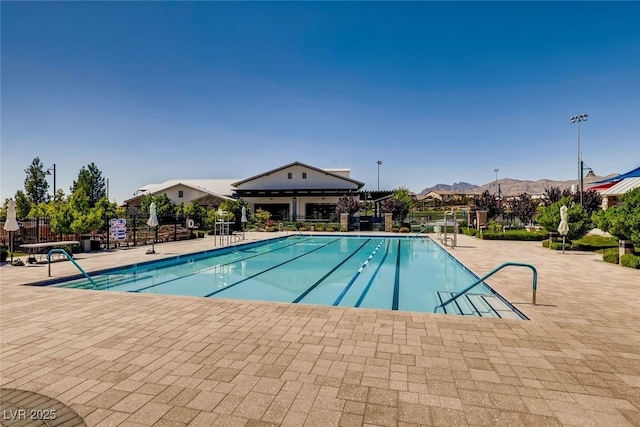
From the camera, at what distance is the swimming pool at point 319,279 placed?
759 cm

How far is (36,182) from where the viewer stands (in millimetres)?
35156

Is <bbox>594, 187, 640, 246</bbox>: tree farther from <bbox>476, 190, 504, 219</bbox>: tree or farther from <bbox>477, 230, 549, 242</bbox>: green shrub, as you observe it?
<bbox>476, 190, 504, 219</bbox>: tree

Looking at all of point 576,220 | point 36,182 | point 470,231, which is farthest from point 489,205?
point 36,182

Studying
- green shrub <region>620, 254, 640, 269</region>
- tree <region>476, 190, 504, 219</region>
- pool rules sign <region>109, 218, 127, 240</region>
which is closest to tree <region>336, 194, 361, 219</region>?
tree <region>476, 190, 504, 219</region>

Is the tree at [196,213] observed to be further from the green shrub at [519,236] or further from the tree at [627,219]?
the tree at [627,219]

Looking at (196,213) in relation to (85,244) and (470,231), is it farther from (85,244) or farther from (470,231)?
(470,231)

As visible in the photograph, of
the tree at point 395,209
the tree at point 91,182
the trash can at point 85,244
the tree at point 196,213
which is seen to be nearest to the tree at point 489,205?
the tree at point 395,209

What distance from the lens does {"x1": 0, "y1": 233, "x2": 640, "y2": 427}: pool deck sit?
258 centimetres

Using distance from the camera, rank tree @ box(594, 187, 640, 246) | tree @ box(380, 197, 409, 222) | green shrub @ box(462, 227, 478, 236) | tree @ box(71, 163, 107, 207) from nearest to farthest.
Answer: tree @ box(594, 187, 640, 246) → green shrub @ box(462, 227, 478, 236) → tree @ box(380, 197, 409, 222) → tree @ box(71, 163, 107, 207)

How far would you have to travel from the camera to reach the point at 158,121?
20.9 m

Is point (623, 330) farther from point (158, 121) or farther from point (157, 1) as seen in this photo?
point (158, 121)

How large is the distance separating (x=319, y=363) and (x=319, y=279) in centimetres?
680

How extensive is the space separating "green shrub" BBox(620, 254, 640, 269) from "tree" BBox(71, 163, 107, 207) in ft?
137

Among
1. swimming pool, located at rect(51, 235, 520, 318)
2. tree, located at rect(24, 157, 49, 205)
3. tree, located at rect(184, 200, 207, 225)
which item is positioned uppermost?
tree, located at rect(24, 157, 49, 205)
